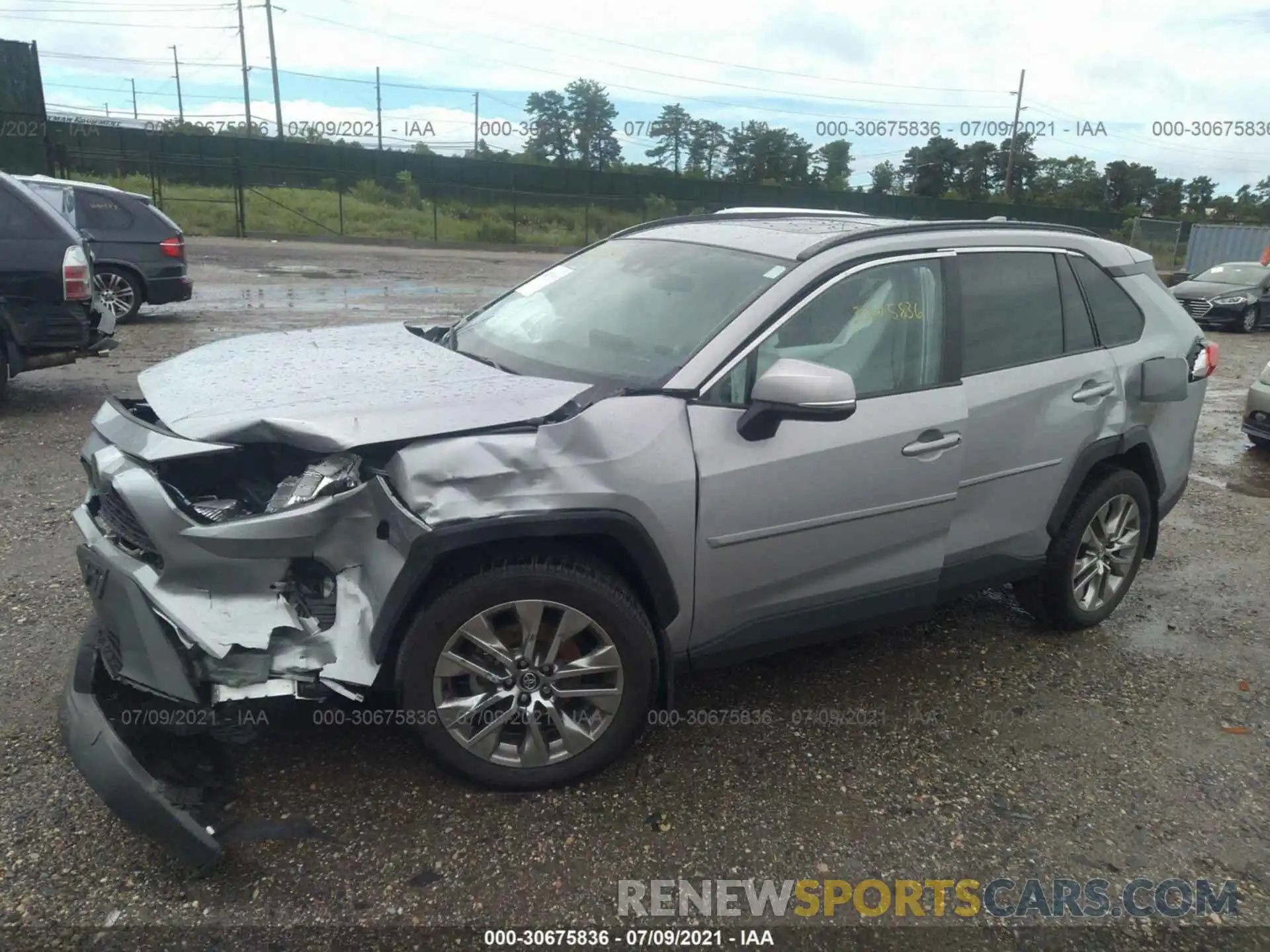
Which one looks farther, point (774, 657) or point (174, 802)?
point (774, 657)

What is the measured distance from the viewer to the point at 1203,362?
4.48m

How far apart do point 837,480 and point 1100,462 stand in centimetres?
170

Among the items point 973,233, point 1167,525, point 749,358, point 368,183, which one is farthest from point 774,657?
point 368,183

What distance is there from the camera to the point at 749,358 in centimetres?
312

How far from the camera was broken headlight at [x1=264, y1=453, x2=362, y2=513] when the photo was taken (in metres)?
2.70

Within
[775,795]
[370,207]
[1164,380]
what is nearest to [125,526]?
[775,795]

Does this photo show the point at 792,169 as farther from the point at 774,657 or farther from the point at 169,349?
the point at 774,657

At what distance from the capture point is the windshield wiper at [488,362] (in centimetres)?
340

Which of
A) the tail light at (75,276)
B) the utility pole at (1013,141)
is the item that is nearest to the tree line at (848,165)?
the utility pole at (1013,141)

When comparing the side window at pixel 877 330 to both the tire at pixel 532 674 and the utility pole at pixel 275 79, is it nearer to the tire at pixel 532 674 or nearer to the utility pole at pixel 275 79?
the tire at pixel 532 674

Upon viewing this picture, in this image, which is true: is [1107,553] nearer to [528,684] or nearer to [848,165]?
[528,684]

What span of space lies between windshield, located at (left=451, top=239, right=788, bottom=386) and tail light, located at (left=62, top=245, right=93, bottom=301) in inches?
175

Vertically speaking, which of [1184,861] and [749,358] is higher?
[749,358]

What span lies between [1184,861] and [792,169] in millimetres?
48798
